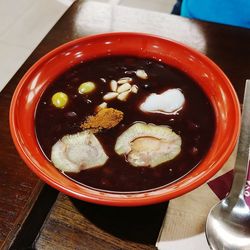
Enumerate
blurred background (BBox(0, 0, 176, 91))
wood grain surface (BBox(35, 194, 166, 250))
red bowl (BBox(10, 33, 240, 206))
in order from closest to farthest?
1. red bowl (BBox(10, 33, 240, 206))
2. wood grain surface (BBox(35, 194, 166, 250))
3. blurred background (BBox(0, 0, 176, 91))

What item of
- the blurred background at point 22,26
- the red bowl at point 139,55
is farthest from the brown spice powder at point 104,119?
the blurred background at point 22,26

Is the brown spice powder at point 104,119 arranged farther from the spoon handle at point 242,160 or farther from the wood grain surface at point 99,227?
the spoon handle at point 242,160

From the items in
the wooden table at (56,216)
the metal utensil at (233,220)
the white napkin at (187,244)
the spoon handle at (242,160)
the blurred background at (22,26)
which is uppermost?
the spoon handle at (242,160)

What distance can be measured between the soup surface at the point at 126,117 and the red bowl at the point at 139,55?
1.0 inches

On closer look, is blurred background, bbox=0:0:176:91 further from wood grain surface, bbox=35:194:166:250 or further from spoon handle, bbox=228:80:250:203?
spoon handle, bbox=228:80:250:203

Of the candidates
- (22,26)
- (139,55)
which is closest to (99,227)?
(139,55)

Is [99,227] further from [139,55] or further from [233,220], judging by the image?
[139,55]

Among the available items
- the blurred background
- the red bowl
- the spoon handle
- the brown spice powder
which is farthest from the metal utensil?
the blurred background

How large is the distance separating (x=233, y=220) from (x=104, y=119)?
45cm

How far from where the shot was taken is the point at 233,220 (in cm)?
96

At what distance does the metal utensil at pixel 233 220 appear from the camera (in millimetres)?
922

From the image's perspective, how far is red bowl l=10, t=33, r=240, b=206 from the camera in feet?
2.85

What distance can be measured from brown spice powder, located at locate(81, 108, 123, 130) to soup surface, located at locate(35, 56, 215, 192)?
0.01 meters

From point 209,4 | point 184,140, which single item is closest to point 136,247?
point 184,140
